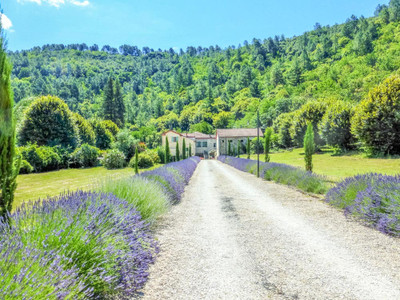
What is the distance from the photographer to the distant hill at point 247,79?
8425cm

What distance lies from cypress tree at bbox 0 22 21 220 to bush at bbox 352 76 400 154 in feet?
112

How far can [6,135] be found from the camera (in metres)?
4.20

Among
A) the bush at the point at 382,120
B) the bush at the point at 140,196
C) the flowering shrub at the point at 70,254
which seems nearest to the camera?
the flowering shrub at the point at 70,254

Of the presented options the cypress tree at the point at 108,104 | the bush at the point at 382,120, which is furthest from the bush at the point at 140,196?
the cypress tree at the point at 108,104

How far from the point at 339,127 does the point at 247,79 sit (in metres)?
113

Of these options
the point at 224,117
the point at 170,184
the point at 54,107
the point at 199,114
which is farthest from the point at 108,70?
the point at 170,184

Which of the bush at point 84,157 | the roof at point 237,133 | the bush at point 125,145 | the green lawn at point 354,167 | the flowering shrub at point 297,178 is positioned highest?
the roof at point 237,133

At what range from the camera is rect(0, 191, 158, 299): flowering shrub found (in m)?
2.01

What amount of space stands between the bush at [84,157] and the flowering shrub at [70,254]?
3398 cm

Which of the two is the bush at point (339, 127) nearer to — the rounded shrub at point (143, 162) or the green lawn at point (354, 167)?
the green lawn at point (354, 167)

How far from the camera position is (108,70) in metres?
190

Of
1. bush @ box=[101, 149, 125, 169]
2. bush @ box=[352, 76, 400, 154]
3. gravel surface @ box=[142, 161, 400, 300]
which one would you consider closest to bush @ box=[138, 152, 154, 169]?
bush @ box=[101, 149, 125, 169]

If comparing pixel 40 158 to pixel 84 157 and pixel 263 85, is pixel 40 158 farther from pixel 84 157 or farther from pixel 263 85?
pixel 263 85

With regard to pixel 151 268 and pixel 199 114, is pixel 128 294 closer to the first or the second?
pixel 151 268
